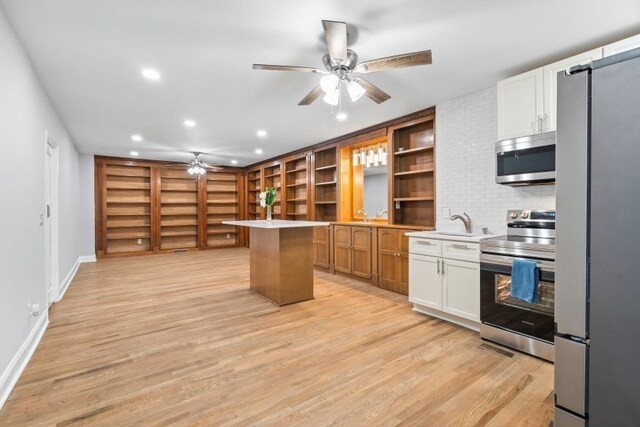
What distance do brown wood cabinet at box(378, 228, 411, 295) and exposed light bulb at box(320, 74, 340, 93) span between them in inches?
95.6

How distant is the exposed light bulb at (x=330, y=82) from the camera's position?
252cm

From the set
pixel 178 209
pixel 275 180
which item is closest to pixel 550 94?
pixel 275 180

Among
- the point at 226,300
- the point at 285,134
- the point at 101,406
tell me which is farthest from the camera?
the point at 285,134

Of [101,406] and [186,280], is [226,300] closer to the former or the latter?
[186,280]

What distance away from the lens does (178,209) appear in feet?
29.5

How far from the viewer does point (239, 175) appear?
32.7ft

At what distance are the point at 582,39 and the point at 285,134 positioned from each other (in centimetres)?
423

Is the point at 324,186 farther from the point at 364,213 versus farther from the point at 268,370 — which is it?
the point at 268,370

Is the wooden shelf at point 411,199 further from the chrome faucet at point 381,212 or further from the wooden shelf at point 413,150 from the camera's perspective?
the wooden shelf at point 413,150

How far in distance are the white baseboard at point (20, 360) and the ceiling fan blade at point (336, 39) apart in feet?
9.98

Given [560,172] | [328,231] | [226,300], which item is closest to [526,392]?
[560,172]

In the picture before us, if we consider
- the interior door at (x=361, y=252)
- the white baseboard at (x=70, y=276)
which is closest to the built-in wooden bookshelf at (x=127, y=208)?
the white baseboard at (x=70, y=276)

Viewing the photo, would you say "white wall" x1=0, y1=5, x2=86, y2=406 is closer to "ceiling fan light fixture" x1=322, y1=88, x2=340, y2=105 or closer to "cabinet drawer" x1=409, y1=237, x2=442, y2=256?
"ceiling fan light fixture" x1=322, y1=88, x2=340, y2=105

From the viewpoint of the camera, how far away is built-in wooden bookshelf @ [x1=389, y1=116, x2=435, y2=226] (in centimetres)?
455
